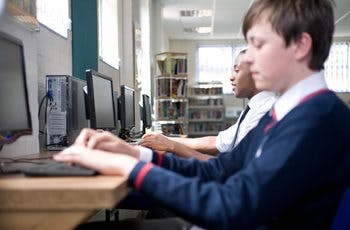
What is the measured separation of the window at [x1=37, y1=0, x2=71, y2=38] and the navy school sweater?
73.0 inches

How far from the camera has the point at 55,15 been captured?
2816 millimetres

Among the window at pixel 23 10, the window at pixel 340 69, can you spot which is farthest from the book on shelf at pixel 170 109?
the window at pixel 340 69

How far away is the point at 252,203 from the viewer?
870mm

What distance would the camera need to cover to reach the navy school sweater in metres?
0.87

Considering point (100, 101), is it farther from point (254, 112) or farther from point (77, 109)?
point (254, 112)

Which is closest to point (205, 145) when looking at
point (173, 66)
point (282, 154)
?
point (282, 154)

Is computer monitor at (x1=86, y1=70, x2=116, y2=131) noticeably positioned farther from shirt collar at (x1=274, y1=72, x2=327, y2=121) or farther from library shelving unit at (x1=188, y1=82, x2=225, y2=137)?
library shelving unit at (x1=188, y1=82, x2=225, y2=137)

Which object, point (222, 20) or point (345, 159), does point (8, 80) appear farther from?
point (222, 20)

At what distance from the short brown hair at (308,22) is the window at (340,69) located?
1113 centimetres

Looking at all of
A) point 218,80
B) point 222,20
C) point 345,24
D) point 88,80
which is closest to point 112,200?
point 88,80

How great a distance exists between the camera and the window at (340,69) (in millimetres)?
11523

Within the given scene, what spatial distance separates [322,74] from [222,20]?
875 centimetres

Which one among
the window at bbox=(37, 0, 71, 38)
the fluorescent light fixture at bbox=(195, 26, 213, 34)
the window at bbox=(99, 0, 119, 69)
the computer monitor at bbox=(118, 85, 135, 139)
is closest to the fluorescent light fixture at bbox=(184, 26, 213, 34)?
the fluorescent light fixture at bbox=(195, 26, 213, 34)

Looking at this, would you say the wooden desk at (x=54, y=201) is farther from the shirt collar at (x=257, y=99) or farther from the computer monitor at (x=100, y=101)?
the shirt collar at (x=257, y=99)
